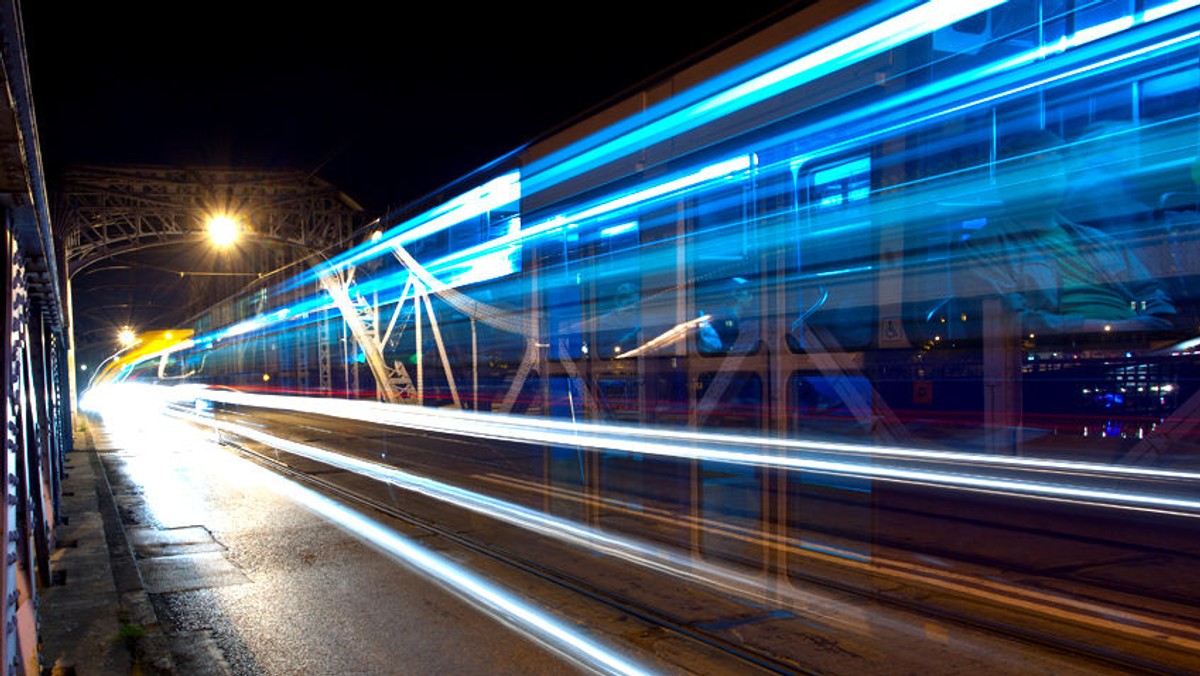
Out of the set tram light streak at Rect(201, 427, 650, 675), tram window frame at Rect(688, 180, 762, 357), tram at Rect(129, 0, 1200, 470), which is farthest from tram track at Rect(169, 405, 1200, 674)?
tram window frame at Rect(688, 180, 762, 357)

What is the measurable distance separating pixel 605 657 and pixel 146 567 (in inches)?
214

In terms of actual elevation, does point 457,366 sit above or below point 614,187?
below

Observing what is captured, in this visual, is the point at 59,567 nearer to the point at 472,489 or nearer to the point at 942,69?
the point at 472,489

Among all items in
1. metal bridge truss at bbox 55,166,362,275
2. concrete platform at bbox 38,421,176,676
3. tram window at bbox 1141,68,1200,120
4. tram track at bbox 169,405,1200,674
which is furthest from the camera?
metal bridge truss at bbox 55,166,362,275

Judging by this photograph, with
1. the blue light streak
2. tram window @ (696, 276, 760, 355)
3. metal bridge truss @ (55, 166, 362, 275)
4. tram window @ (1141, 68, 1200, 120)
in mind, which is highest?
metal bridge truss @ (55, 166, 362, 275)

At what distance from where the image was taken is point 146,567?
26.8ft

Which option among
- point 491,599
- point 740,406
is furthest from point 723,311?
point 740,406

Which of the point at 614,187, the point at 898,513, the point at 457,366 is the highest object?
the point at 614,187

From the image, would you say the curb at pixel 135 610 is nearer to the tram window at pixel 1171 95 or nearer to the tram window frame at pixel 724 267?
the tram window frame at pixel 724 267

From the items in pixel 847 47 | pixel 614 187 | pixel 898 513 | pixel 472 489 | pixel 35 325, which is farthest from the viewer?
pixel 472 489

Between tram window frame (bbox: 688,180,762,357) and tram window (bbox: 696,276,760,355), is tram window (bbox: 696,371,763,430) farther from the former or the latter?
tram window frame (bbox: 688,180,762,357)

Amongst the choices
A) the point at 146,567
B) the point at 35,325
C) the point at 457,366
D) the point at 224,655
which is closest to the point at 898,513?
the point at 224,655

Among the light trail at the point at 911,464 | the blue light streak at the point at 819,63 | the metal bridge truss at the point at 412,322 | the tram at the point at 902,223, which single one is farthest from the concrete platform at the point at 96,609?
the blue light streak at the point at 819,63

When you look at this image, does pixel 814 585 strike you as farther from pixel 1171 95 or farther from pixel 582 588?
pixel 1171 95
